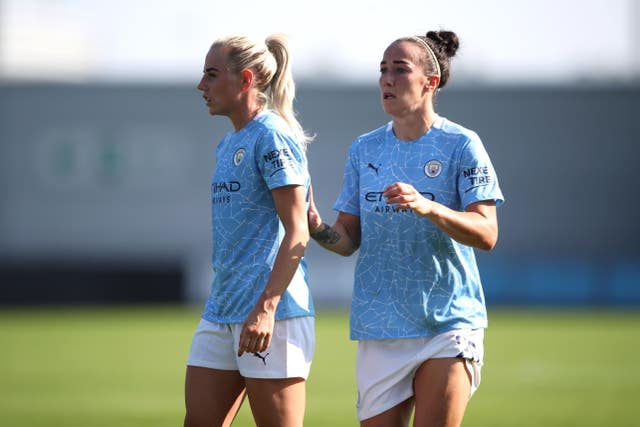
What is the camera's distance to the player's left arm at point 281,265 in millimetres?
4426

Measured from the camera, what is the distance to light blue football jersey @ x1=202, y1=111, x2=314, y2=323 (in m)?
4.67

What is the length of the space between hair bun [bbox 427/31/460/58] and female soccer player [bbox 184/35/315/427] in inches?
27.4

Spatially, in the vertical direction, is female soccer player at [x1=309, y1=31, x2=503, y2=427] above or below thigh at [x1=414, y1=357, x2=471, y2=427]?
above

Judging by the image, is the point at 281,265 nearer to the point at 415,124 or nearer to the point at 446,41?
the point at 415,124

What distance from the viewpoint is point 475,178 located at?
4.68 metres

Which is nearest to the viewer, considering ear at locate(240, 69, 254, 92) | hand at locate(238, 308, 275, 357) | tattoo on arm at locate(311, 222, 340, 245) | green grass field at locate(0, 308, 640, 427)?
hand at locate(238, 308, 275, 357)

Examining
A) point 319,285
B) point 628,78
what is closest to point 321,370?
point 319,285

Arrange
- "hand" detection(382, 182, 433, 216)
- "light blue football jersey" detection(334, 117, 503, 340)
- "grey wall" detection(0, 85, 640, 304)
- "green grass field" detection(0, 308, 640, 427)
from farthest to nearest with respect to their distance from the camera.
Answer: "grey wall" detection(0, 85, 640, 304) < "green grass field" detection(0, 308, 640, 427) < "light blue football jersey" detection(334, 117, 503, 340) < "hand" detection(382, 182, 433, 216)

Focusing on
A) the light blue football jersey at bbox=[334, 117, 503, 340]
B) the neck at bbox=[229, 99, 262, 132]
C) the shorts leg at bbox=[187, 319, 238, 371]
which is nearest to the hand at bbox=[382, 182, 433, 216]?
the light blue football jersey at bbox=[334, 117, 503, 340]

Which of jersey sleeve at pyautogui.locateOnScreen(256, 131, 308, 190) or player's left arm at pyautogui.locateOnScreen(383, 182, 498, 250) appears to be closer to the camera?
player's left arm at pyautogui.locateOnScreen(383, 182, 498, 250)

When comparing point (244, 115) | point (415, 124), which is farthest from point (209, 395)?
point (415, 124)

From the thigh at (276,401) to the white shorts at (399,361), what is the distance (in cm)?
Answer: 36

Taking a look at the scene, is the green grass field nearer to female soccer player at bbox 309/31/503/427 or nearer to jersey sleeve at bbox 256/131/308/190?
female soccer player at bbox 309/31/503/427

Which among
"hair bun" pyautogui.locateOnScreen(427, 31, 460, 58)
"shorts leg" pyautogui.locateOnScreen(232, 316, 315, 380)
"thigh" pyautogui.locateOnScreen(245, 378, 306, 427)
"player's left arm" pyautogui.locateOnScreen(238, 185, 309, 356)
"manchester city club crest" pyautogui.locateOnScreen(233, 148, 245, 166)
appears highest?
"hair bun" pyautogui.locateOnScreen(427, 31, 460, 58)
